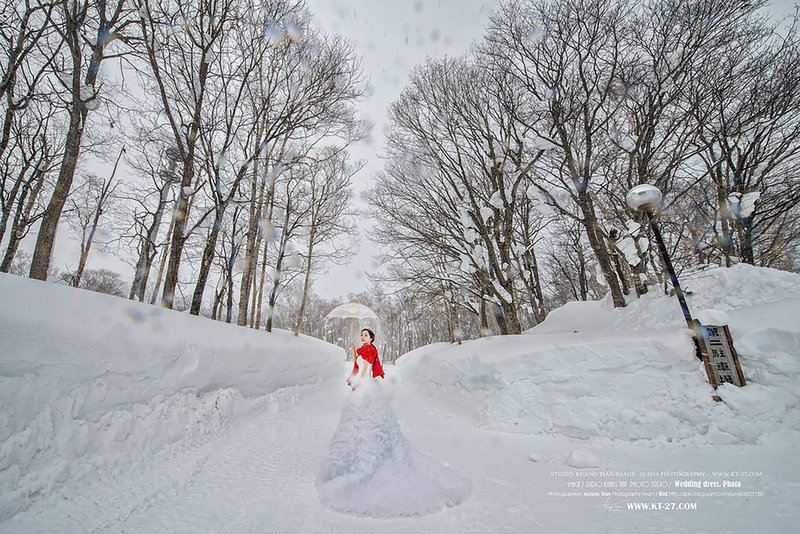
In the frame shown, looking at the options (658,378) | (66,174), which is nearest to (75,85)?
(66,174)

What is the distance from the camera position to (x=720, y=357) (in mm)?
4391

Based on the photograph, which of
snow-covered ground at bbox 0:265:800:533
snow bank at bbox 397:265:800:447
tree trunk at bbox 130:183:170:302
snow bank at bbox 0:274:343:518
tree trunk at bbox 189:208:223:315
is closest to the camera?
snow bank at bbox 0:274:343:518

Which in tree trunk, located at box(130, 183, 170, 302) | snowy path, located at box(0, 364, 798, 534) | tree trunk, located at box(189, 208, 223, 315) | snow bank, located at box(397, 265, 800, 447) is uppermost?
tree trunk, located at box(130, 183, 170, 302)

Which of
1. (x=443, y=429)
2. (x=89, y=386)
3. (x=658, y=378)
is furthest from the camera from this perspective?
(x=443, y=429)

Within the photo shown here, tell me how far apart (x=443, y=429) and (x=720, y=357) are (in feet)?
15.7

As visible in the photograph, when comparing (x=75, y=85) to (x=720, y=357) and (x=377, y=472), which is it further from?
(x=720, y=357)

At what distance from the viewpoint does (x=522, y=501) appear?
292 cm

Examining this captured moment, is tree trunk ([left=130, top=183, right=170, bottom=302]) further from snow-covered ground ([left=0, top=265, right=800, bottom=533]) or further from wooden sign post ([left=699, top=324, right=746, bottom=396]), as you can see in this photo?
wooden sign post ([left=699, top=324, right=746, bottom=396])

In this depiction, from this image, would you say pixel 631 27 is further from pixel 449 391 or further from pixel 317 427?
pixel 317 427

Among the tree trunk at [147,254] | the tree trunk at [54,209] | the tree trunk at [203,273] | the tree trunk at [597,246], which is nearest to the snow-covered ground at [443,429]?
the tree trunk at [597,246]

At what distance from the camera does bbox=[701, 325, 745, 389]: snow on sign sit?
14.0 feet

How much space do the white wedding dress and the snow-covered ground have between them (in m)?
0.16

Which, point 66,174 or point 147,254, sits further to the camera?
point 147,254

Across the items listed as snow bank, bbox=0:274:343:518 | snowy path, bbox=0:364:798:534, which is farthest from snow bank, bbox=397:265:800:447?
snow bank, bbox=0:274:343:518
